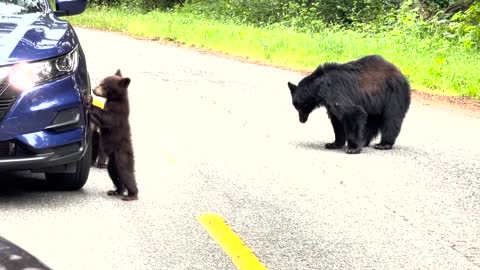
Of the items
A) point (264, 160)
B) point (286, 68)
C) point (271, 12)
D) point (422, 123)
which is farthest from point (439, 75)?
point (271, 12)

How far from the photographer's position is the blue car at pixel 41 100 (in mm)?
5910

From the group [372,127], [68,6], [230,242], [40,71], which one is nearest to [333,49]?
[372,127]

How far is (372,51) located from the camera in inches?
802

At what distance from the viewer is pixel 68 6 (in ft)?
24.3

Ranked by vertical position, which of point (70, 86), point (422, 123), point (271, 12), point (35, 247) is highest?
point (70, 86)

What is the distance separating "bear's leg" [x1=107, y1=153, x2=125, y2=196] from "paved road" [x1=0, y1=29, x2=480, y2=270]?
8 cm

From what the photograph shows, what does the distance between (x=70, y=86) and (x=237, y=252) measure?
1.84 m

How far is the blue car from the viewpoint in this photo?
591cm

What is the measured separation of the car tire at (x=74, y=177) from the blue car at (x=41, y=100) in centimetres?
2

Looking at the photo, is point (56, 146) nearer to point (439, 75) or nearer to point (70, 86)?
point (70, 86)

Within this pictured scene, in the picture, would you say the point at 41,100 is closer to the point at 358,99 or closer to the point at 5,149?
the point at 5,149

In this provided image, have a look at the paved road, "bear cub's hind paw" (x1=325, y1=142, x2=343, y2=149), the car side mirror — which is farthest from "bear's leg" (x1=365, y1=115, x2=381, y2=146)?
the car side mirror

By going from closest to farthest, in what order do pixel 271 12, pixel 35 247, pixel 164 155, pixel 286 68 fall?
pixel 35 247 → pixel 164 155 → pixel 286 68 → pixel 271 12

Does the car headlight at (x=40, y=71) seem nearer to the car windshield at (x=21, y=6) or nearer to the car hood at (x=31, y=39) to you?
the car hood at (x=31, y=39)
